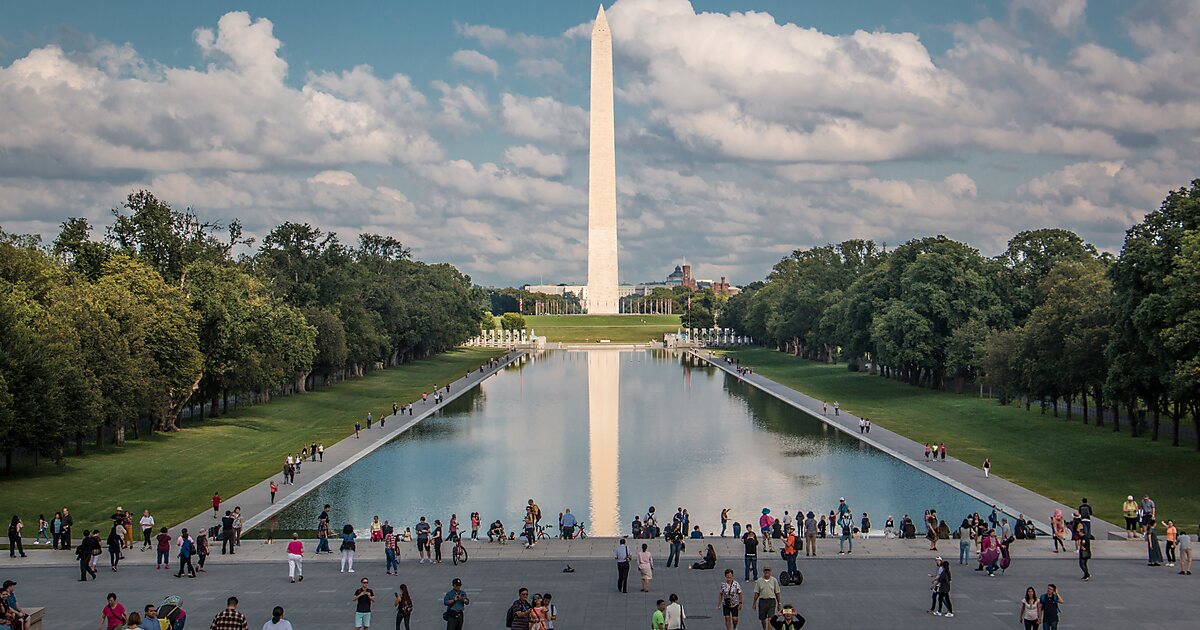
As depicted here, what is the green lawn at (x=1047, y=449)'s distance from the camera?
35.8m

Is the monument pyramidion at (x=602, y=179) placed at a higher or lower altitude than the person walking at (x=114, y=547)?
higher

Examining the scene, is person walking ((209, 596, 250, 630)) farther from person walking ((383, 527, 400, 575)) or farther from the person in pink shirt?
person walking ((383, 527, 400, 575))

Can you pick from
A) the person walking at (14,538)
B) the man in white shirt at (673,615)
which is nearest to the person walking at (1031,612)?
the man in white shirt at (673,615)

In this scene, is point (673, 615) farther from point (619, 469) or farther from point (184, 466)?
point (184, 466)

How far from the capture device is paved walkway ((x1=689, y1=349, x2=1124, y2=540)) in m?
32.8

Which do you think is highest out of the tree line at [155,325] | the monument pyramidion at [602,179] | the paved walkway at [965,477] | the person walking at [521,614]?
the monument pyramidion at [602,179]

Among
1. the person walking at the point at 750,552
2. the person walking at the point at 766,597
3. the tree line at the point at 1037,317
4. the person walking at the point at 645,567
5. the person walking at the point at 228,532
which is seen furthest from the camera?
the tree line at the point at 1037,317

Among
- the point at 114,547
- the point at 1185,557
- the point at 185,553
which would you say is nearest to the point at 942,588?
the point at 1185,557

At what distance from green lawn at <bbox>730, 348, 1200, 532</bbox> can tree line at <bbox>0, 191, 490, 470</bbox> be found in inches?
1246

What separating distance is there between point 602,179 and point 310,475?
350 ft

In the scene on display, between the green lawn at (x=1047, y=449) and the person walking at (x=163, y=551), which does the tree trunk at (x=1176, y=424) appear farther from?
the person walking at (x=163, y=551)

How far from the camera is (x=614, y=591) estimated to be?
75.7 ft

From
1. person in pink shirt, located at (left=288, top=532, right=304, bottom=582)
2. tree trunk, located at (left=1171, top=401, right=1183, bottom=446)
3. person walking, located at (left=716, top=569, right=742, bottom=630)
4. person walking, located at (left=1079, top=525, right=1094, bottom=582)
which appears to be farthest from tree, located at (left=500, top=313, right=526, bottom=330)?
person walking, located at (left=716, top=569, right=742, bottom=630)

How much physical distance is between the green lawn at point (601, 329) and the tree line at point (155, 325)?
75.7 meters
